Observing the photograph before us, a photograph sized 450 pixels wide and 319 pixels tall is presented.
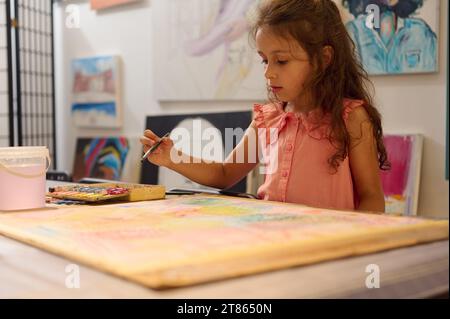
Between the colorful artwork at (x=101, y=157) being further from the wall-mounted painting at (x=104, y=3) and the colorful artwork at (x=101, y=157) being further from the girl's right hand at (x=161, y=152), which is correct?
the girl's right hand at (x=161, y=152)

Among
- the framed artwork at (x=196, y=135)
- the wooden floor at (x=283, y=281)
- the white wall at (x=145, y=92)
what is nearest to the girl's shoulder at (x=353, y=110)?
the wooden floor at (x=283, y=281)

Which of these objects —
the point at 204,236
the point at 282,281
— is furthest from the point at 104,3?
the point at 282,281

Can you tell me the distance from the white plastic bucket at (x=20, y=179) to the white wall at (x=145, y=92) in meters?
1.50

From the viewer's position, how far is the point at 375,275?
1.81 feet

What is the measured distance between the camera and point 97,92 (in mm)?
3525

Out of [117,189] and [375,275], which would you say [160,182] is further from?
[375,275]

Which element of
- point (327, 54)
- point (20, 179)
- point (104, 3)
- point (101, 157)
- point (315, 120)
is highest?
point (104, 3)

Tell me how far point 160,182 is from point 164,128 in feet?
0.95

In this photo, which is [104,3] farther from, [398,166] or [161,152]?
[161,152]

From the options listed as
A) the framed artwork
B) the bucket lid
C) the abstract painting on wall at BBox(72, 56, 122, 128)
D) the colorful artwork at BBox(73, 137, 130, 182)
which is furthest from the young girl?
the abstract painting on wall at BBox(72, 56, 122, 128)

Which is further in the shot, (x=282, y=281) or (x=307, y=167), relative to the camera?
(x=307, y=167)

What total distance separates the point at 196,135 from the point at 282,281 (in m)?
2.42
